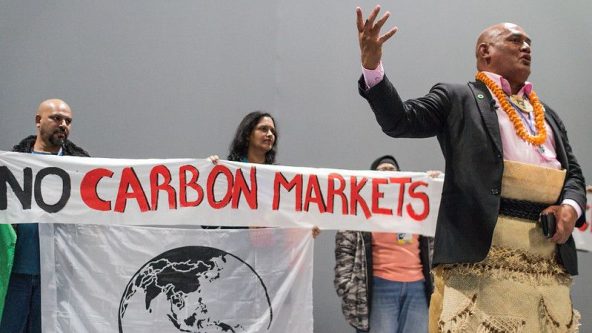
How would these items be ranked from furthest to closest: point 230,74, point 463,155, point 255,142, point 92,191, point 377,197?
point 230,74, point 255,142, point 377,197, point 92,191, point 463,155

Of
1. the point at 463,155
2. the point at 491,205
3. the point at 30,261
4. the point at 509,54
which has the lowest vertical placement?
the point at 30,261

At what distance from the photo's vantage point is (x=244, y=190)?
171 inches

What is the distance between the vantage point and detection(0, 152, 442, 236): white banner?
4.09 meters

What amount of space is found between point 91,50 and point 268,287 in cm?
265

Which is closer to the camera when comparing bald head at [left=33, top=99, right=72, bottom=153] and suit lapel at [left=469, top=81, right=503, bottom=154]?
suit lapel at [left=469, top=81, right=503, bottom=154]

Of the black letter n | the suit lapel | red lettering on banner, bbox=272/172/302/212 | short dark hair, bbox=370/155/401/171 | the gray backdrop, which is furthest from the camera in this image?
the gray backdrop

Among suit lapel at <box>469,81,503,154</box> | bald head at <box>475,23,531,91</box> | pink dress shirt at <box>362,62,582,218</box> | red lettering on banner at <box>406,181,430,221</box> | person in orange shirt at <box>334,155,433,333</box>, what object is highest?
bald head at <box>475,23,531,91</box>

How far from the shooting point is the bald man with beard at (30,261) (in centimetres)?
388

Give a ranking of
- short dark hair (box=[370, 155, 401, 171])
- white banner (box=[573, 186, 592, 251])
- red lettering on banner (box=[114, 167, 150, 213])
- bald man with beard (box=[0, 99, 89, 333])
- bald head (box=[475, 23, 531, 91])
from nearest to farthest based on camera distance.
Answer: bald head (box=[475, 23, 531, 91]) < bald man with beard (box=[0, 99, 89, 333]) < red lettering on banner (box=[114, 167, 150, 213]) < white banner (box=[573, 186, 592, 251]) < short dark hair (box=[370, 155, 401, 171])

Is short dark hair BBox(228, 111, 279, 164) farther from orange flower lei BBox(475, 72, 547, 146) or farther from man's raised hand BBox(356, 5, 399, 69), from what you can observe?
man's raised hand BBox(356, 5, 399, 69)

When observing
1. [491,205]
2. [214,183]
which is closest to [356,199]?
[214,183]

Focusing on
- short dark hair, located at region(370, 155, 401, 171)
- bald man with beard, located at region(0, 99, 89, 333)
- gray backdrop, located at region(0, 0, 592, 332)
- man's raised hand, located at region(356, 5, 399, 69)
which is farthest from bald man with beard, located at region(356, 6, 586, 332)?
gray backdrop, located at region(0, 0, 592, 332)

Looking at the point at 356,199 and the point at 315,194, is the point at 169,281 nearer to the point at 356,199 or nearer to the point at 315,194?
the point at 315,194

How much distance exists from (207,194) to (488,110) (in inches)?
86.4
